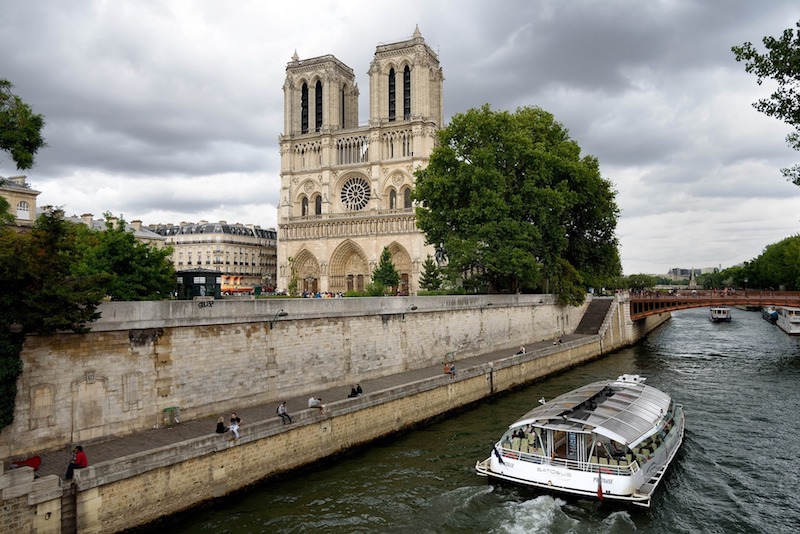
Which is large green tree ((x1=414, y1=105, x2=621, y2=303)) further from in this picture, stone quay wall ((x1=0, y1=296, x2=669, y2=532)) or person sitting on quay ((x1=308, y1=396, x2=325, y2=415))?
person sitting on quay ((x1=308, y1=396, x2=325, y2=415))

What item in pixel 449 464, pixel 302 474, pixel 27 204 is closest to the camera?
pixel 302 474

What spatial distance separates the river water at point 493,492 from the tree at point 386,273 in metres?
37.6

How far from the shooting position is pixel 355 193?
72.7 metres

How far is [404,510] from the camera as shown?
13.9 m

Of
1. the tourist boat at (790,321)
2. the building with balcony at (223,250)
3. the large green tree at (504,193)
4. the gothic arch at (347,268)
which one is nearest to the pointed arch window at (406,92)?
the gothic arch at (347,268)

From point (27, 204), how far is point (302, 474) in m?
36.4

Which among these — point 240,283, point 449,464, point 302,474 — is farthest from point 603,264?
point 240,283

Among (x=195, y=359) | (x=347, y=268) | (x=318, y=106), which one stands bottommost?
(x=195, y=359)

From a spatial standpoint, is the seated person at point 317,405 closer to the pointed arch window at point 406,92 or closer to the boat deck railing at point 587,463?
the boat deck railing at point 587,463

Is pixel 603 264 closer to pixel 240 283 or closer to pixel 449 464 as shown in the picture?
Result: pixel 449 464

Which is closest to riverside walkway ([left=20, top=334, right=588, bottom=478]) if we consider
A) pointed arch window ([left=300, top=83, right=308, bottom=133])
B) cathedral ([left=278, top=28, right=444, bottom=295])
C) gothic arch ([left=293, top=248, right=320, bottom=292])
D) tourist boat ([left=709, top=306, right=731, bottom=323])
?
cathedral ([left=278, top=28, right=444, bottom=295])

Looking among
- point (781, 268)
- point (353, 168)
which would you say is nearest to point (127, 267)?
point (353, 168)

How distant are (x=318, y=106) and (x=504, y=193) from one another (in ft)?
152

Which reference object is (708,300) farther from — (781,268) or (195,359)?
(195,359)
